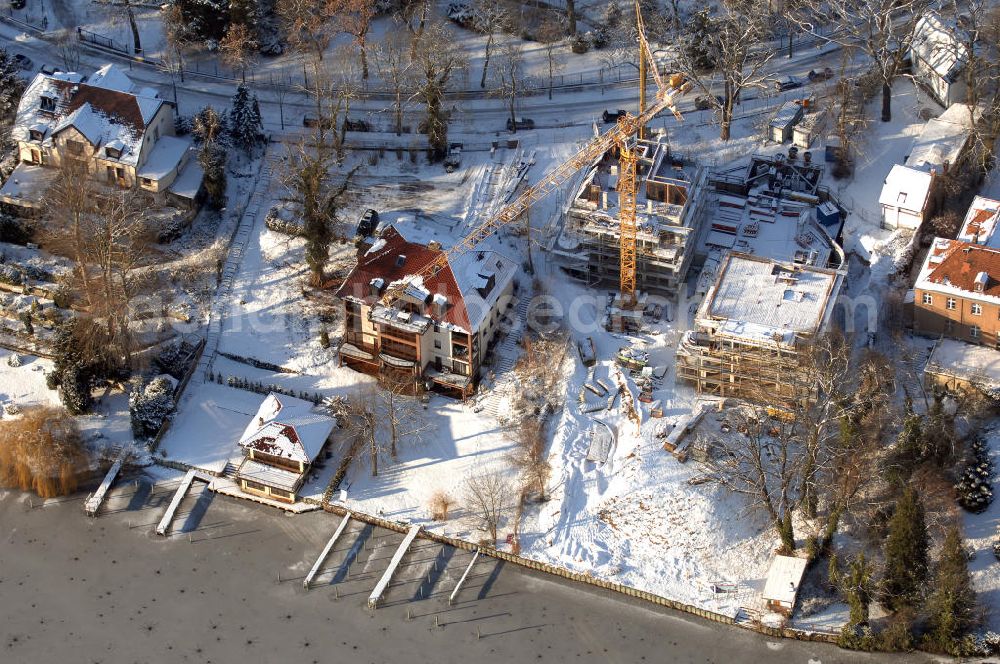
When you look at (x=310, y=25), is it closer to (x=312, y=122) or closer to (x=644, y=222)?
(x=312, y=122)

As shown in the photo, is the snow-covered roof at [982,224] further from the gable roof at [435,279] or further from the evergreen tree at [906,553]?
the gable roof at [435,279]

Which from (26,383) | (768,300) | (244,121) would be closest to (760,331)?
(768,300)

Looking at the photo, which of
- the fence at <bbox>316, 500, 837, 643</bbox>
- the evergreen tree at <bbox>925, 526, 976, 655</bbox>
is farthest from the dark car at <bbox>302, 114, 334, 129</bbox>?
the evergreen tree at <bbox>925, 526, 976, 655</bbox>

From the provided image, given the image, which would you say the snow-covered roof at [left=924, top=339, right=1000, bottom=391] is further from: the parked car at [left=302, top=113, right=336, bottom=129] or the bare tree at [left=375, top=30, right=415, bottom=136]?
the parked car at [left=302, top=113, right=336, bottom=129]

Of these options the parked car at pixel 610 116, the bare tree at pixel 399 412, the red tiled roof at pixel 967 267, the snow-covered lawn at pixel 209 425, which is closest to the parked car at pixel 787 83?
the parked car at pixel 610 116

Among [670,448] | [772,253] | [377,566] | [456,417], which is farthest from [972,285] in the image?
[377,566]
